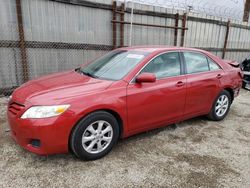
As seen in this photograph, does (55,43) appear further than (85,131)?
Yes

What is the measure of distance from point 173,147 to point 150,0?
648 cm

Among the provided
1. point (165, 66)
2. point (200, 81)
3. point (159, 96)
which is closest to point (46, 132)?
point (159, 96)

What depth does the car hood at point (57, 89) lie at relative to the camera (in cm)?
278

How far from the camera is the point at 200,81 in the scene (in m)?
4.01

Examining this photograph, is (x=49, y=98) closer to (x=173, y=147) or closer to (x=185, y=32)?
(x=173, y=147)

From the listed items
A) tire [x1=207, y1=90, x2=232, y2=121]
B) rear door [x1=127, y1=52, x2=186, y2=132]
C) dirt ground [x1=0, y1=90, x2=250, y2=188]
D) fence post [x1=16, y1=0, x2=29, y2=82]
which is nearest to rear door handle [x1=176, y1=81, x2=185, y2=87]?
rear door [x1=127, y1=52, x2=186, y2=132]

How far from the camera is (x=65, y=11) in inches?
230

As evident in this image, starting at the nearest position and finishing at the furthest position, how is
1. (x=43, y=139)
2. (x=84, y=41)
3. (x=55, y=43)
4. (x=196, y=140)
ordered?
(x=43, y=139) < (x=196, y=140) < (x=55, y=43) < (x=84, y=41)

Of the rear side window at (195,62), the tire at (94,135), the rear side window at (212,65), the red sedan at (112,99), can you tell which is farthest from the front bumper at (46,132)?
the rear side window at (212,65)

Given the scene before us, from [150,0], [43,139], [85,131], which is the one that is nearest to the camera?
[43,139]

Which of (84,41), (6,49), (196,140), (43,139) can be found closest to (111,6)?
(84,41)

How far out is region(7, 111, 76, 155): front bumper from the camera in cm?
263

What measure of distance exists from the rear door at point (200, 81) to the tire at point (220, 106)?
0.54 feet

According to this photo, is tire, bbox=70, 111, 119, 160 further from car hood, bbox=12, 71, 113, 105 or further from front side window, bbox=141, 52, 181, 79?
front side window, bbox=141, 52, 181, 79
